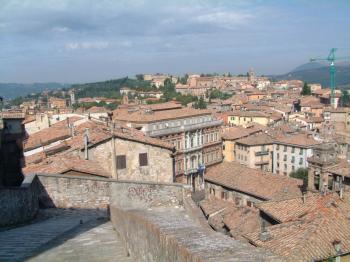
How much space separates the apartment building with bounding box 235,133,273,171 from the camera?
62031 mm

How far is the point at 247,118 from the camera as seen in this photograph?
286 ft

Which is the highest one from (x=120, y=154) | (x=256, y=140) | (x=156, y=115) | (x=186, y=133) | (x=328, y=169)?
(x=120, y=154)

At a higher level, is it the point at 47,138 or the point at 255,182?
the point at 47,138

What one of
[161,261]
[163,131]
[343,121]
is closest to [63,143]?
[161,261]

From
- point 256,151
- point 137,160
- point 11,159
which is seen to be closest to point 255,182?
point 137,160

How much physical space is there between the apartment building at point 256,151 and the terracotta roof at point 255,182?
19220mm

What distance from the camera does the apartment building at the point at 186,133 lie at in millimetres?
55625

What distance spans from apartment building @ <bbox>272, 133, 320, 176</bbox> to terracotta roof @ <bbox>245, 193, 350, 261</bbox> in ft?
114

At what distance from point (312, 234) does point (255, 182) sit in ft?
62.5

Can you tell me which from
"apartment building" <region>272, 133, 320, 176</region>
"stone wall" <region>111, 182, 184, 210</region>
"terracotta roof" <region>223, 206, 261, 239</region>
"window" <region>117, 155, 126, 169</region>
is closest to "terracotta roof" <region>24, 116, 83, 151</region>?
"window" <region>117, 155, 126, 169</region>

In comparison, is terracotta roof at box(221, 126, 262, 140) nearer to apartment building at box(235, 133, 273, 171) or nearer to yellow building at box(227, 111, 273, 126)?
apartment building at box(235, 133, 273, 171)

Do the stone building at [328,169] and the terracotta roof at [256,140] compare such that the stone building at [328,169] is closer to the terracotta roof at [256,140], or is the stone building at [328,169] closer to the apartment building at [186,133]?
the apartment building at [186,133]

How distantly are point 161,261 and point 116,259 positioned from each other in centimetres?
214

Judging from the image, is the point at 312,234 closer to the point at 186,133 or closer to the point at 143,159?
the point at 143,159
